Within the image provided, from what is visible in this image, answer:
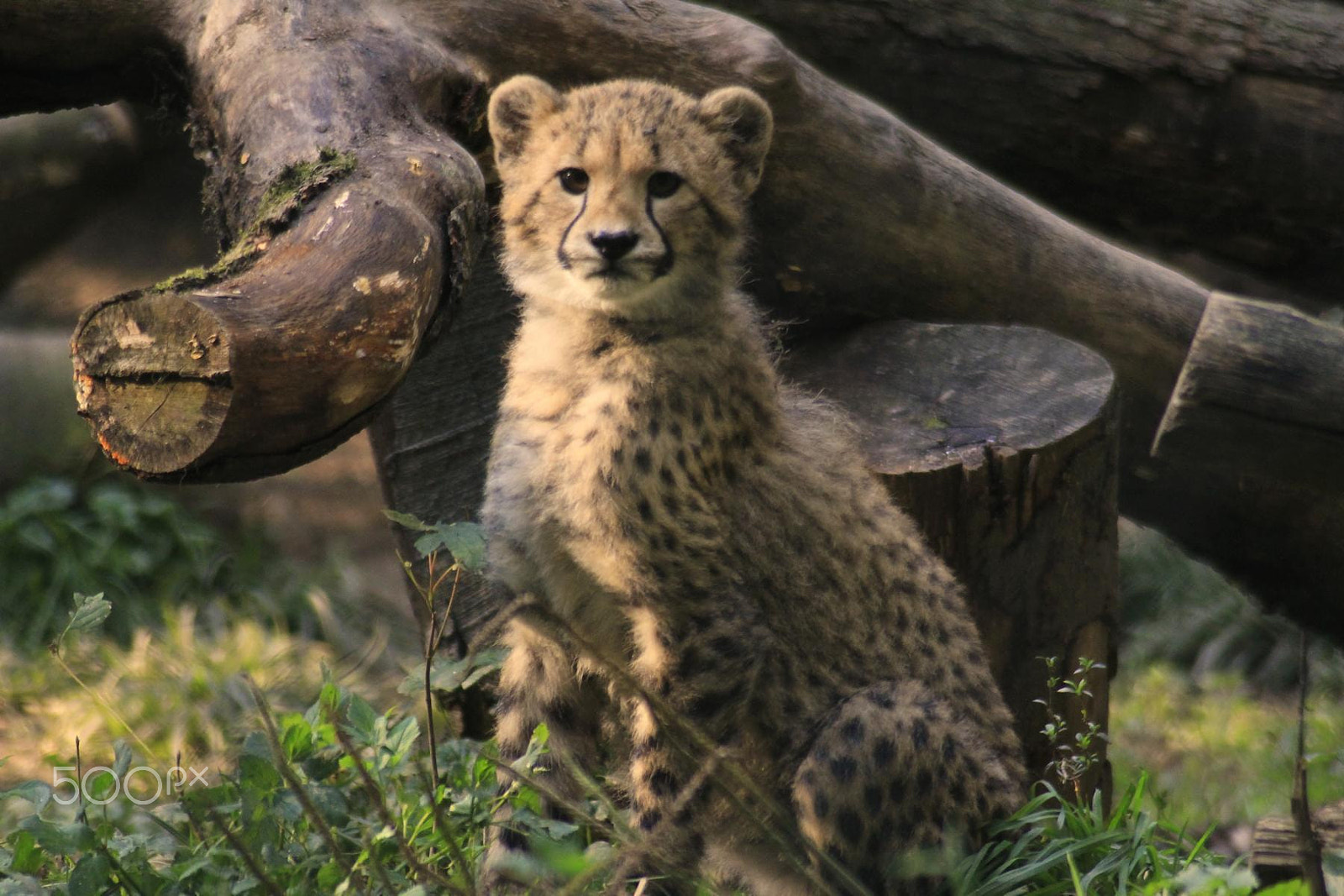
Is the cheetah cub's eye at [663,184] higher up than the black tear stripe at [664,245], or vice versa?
the cheetah cub's eye at [663,184]

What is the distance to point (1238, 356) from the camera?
3.13 metres

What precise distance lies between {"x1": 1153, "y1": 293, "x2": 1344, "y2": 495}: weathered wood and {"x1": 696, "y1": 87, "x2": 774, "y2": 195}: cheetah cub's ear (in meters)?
1.14

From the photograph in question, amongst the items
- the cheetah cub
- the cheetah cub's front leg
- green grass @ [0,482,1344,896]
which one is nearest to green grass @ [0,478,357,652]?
green grass @ [0,482,1344,896]

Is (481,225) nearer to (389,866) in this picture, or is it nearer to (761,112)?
(761,112)

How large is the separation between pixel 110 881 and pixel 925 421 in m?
2.31

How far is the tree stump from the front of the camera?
141 inches

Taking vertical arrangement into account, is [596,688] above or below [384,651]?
above

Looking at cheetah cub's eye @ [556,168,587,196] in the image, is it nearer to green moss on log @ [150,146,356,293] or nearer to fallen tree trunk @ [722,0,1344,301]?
green moss on log @ [150,146,356,293]

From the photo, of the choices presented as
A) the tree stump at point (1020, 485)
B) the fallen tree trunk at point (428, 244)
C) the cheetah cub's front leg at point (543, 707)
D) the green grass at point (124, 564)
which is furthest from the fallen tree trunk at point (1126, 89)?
the green grass at point (124, 564)

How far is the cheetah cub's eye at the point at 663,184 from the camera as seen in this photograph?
3184mm

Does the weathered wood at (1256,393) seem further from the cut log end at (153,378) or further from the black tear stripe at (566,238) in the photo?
the cut log end at (153,378)

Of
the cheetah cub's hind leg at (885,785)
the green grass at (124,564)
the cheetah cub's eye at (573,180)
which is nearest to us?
the cheetah cub's hind leg at (885,785)

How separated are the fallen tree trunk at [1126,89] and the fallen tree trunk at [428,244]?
20.9 inches

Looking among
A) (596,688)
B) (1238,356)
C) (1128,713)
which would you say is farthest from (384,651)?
(1238,356)
